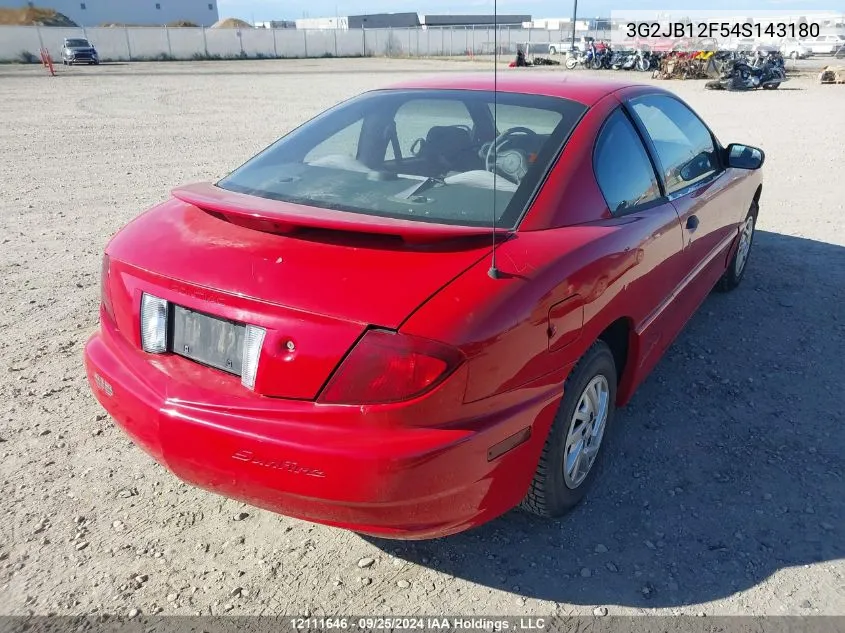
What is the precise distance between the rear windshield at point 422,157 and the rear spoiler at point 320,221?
13cm

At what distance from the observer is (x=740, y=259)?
5.02 metres

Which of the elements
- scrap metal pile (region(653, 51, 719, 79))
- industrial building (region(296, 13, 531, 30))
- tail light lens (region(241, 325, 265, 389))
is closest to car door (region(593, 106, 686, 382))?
tail light lens (region(241, 325, 265, 389))

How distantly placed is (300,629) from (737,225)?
3.80 meters

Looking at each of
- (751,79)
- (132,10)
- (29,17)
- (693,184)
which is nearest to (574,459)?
(693,184)

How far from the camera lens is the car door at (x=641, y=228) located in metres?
2.78

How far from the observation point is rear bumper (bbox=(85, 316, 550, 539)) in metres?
1.96

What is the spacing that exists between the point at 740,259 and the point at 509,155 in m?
3.02

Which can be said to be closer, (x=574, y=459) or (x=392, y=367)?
(x=392, y=367)

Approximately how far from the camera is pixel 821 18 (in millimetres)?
44688

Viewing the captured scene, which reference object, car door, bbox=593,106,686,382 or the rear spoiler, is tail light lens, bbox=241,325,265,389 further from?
car door, bbox=593,106,686,382

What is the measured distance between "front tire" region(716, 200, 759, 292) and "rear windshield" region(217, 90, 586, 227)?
2519 millimetres

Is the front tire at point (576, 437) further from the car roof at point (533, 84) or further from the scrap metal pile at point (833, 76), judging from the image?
the scrap metal pile at point (833, 76)

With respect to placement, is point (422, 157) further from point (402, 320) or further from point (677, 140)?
point (677, 140)

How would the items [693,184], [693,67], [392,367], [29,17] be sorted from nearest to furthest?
[392,367] < [693,184] < [693,67] < [29,17]
